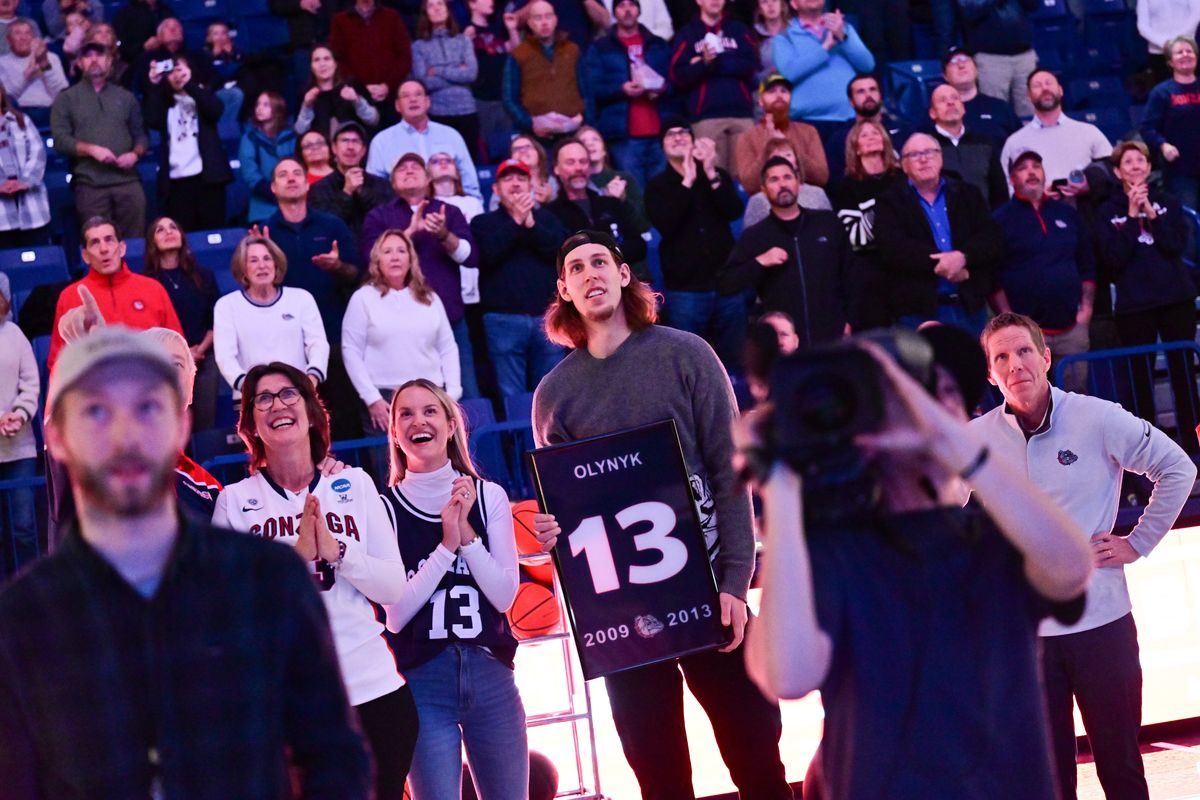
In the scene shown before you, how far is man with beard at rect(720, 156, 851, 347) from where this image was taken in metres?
8.22

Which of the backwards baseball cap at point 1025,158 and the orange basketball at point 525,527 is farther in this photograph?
the backwards baseball cap at point 1025,158

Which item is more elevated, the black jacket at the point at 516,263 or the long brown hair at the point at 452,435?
the black jacket at the point at 516,263

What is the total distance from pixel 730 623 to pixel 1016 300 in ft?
16.5

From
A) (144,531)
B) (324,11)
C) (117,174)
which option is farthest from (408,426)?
(324,11)

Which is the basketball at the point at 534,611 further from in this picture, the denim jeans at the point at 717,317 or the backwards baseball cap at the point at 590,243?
the denim jeans at the point at 717,317

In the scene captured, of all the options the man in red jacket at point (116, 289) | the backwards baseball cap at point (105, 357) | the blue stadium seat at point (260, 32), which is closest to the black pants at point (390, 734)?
the backwards baseball cap at point (105, 357)

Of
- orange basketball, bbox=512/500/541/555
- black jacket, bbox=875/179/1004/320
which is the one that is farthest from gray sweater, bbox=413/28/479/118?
orange basketball, bbox=512/500/541/555

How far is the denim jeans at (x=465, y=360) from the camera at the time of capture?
823 cm

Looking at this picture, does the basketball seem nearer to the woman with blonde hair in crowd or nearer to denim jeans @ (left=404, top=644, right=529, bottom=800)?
denim jeans @ (left=404, top=644, right=529, bottom=800)

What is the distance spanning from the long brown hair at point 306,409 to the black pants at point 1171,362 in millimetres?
5283

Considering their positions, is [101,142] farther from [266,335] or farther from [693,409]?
[693,409]

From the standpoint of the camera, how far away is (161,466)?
6.91 feet

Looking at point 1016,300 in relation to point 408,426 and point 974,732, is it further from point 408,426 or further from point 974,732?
point 974,732

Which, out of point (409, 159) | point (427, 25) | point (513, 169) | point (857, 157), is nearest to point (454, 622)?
point (513, 169)
